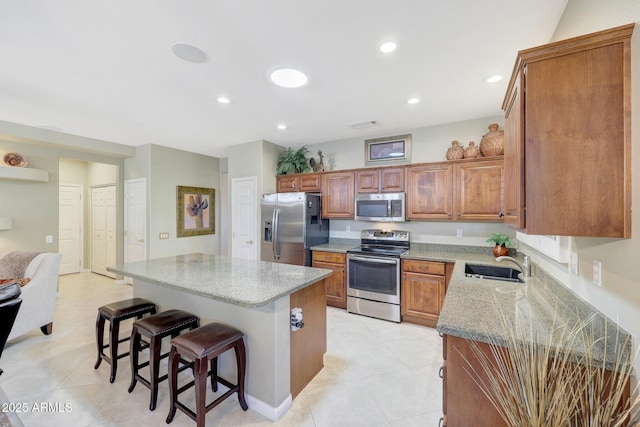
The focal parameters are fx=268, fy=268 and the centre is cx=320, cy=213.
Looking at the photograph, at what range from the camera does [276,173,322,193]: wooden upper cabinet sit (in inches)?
173

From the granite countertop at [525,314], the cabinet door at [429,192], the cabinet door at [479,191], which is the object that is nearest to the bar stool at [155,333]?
the granite countertop at [525,314]

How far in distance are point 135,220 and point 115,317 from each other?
3.53 meters

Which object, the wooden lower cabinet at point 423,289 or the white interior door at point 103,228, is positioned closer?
the wooden lower cabinet at point 423,289

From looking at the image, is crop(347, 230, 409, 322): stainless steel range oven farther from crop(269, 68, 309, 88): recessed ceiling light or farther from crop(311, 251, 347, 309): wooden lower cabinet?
crop(269, 68, 309, 88): recessed ceiling light

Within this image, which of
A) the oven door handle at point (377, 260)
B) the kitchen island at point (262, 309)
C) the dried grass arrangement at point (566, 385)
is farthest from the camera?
the oven door handle at point (377, 260)

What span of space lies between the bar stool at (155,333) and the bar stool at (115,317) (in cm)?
26

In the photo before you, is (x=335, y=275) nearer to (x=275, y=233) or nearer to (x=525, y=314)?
(x=275, y=233)

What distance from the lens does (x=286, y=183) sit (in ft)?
15.3

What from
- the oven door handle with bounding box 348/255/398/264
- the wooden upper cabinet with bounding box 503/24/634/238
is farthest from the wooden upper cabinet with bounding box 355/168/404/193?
the wooden upper cabinet with bounding box 503/24/634/238

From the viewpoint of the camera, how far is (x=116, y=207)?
5422 millimetres

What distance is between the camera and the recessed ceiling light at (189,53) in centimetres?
200

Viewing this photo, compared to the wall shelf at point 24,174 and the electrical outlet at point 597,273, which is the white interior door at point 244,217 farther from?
the electrical outlet at point 597,273

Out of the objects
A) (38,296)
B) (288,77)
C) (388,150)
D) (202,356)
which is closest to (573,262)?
(202,356)

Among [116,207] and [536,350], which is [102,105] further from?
[536,350]
